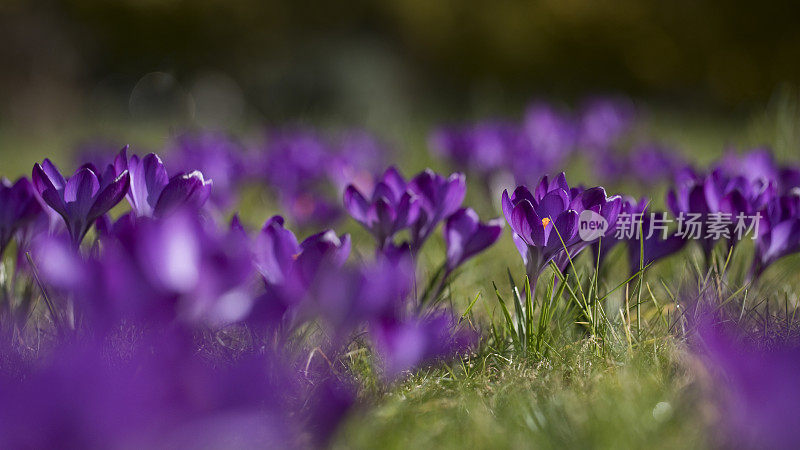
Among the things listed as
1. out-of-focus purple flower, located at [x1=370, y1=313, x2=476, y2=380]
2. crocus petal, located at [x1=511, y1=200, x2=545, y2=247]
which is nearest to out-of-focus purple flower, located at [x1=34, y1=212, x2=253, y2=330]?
out-of-focus purple flower, located at [x1=370, y1=313, x2=476, y2=380]

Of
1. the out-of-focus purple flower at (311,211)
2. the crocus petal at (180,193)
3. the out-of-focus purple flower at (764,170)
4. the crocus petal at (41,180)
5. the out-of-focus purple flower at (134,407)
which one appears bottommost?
the out-of-focus purple flower at (311,211)

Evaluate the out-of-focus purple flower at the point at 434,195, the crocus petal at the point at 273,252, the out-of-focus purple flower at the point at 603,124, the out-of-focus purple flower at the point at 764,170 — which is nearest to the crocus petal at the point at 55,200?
the crocus petal at the point at 273,252

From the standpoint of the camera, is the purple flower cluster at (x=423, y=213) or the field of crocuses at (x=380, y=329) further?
the purple flower cluster at (x=423, y=213)

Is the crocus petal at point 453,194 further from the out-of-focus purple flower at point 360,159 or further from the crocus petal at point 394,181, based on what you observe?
the out-of-focus purple flower at point 360,159

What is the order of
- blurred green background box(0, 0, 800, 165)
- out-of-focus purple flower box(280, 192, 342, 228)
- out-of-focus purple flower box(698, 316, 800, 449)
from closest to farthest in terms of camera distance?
out-of-focus purple flower box(698, 316, 800, 449) < out-of-focus purple flower box(280, 192, 342, 228) < blurred green background box(0, 0, 800, 165)

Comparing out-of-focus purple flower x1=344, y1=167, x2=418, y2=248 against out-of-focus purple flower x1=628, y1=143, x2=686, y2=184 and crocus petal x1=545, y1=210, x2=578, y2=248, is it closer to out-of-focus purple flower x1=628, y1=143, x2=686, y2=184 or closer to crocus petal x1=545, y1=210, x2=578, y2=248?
crocus petal x1=545, y1=210, x2=578, y2=248

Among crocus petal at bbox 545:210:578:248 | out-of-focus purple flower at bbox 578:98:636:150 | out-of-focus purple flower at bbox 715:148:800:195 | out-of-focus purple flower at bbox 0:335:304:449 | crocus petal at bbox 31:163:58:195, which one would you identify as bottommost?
out-of-focus purple flower at bbox 578:98:636:150

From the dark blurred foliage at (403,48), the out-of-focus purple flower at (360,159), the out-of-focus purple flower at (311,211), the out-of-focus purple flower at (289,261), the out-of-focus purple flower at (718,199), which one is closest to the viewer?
the out-of-focus purple flower at (289,261)

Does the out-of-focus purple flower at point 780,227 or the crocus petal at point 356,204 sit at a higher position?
the crocus petal at point 356,204
